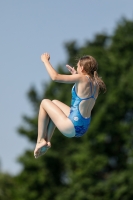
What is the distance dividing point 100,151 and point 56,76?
1374 inches

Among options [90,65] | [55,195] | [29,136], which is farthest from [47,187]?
[90,65]

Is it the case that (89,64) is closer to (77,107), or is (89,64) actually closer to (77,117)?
(77,107)

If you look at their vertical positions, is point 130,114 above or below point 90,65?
below

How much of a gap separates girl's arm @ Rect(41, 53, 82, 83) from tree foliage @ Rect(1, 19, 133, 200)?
31941mm

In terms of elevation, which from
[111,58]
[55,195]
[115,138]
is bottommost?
[55,195]

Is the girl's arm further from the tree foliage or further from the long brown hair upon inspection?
the tree foliage

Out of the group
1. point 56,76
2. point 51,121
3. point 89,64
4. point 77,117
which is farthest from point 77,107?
point 56,76

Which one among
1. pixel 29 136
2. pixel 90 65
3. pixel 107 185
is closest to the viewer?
pixel 90 65

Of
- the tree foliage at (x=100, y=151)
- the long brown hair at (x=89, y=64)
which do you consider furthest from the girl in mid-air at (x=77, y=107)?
the tree foliage at (x=100, y=151)

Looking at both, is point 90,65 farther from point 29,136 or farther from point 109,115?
point 29,136

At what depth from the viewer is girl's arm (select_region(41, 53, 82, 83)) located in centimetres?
1229

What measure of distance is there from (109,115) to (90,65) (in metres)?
34.2

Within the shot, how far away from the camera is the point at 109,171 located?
157 feet

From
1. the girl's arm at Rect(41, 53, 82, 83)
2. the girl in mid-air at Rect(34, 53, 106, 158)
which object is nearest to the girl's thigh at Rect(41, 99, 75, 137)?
the girl in mid-air at Rect(34, 53, 106, 158)
